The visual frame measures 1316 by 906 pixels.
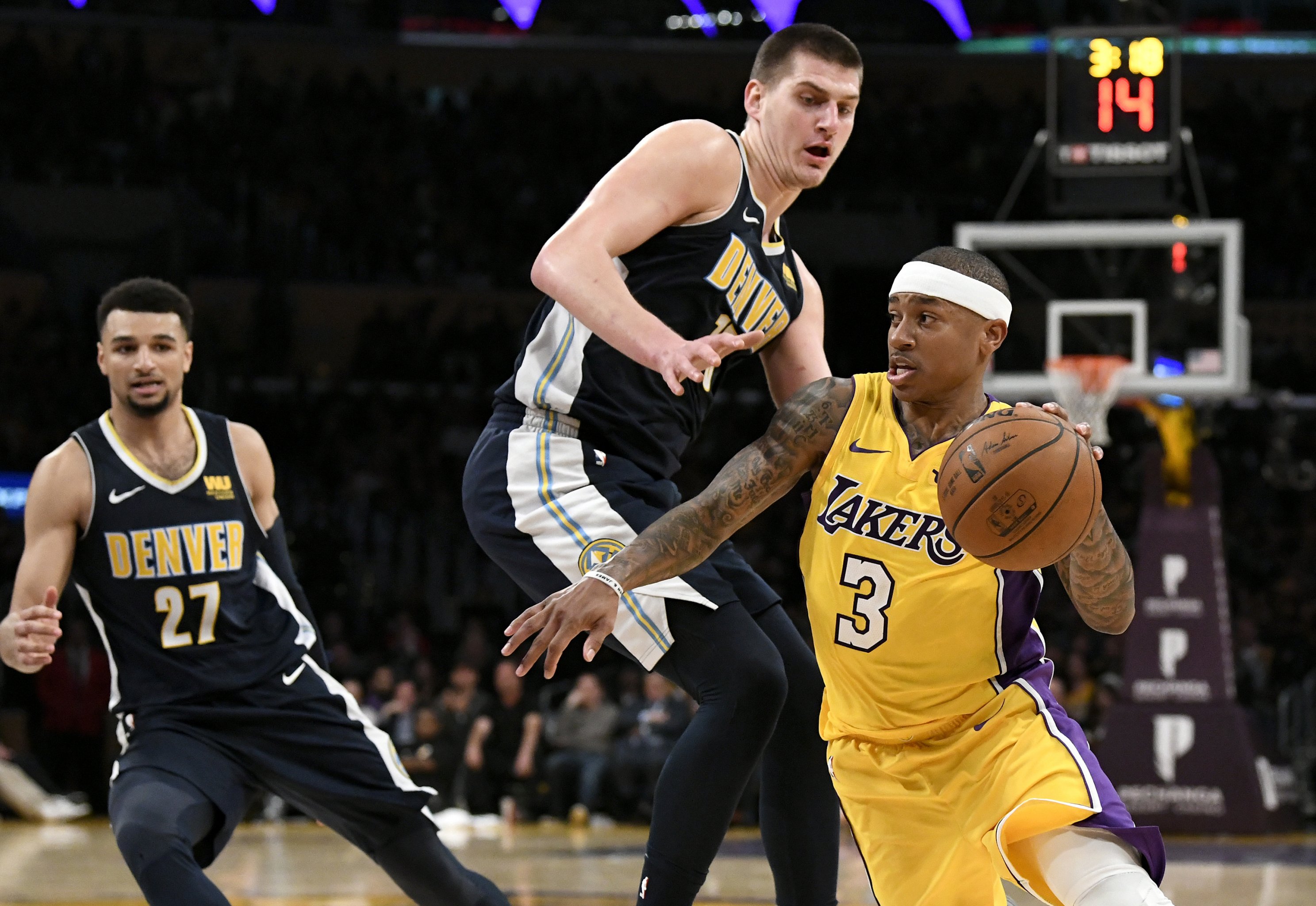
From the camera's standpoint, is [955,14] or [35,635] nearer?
[35,635]

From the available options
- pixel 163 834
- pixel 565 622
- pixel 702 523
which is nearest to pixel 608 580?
pixel 565 622

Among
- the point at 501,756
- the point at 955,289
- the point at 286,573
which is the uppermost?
the point at 955,289

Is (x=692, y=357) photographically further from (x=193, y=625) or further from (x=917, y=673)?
(x=193, y=625)

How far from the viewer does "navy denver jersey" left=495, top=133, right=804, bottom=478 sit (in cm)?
398

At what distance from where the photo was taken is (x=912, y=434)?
3.83 metres

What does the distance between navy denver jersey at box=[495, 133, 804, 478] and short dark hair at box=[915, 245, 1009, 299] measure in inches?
19.3

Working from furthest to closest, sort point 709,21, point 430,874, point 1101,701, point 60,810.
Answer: point 709,21 → point 1101,701 → point 60,810 → point 430,874

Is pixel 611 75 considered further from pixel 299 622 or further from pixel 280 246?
pixel 299 622

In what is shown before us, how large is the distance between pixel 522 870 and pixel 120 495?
468 cm

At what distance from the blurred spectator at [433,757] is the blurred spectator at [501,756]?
0.48ft

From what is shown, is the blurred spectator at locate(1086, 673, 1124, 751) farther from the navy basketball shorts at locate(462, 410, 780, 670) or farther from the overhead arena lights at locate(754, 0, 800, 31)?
the navy basketball shorts at locate(462, 410, 780, 670)

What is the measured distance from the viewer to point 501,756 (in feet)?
41.9

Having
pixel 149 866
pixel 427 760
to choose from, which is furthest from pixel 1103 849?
pixel 427 760

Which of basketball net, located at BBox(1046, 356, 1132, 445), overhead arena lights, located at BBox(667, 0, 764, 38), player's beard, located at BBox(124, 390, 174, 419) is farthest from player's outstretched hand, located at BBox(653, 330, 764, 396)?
overhead arena lights, located at BBox(667, 0, 764, 38)
